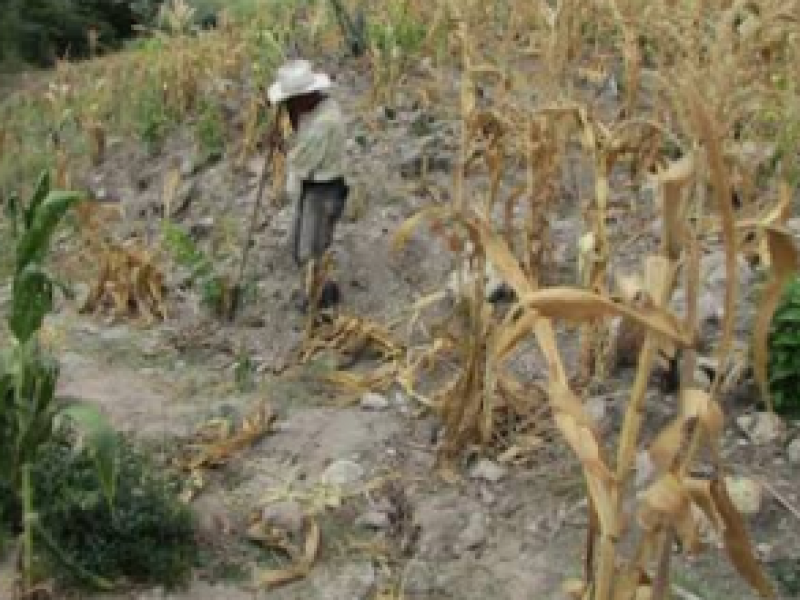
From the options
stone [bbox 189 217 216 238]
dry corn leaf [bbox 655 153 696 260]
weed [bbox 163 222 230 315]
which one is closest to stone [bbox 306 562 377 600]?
dry corn leaf [bbox 655 153 696 260]

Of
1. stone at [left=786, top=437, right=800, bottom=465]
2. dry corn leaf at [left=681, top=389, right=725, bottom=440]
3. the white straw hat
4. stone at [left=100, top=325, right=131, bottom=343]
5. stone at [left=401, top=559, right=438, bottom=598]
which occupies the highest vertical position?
the white straw hat

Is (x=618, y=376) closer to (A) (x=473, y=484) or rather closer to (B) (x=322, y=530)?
(A) (x=473, y=484)

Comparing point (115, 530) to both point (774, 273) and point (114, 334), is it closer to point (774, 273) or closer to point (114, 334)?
point (114, 334)

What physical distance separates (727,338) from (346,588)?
1.82 meters

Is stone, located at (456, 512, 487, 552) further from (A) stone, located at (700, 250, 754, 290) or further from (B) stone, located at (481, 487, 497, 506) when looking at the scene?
(A) stone, located at (700, 250, 754, 290)

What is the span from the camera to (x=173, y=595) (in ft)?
11.7

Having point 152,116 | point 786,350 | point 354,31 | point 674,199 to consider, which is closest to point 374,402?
point 786,350

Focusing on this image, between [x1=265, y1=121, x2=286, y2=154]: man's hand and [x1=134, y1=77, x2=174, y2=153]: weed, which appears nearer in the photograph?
[x1=265, y1=121, x2=286, y2=154]: man's hand

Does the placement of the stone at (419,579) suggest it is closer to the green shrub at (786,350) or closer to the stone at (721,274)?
the green shrub at (786,350)

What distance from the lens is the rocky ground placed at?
3572mm

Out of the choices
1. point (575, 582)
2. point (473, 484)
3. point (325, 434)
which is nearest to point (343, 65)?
point (325, 434)

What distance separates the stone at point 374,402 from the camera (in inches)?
177

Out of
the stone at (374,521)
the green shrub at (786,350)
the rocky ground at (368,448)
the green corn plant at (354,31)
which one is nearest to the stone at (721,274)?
the rocky ground at (368,448)

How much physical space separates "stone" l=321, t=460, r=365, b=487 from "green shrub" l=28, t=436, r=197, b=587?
0.49 metres
